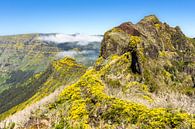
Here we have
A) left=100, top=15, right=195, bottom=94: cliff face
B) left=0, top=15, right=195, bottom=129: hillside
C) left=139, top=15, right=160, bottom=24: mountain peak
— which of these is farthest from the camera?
left=139, top=15, right=160, bottom=24: mountain peak

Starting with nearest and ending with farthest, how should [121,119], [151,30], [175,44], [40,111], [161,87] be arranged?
[121,119], [40,111], [161,87], [151,30], [175,44]

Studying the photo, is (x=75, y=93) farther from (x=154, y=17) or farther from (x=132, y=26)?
(x=154, y=17)

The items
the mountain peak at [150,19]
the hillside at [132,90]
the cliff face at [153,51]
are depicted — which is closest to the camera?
the hillside at [132,90]

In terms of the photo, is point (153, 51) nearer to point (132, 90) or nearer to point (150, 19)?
point (150, 19)

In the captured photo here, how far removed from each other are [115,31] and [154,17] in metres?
45.8

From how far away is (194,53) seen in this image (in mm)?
184750

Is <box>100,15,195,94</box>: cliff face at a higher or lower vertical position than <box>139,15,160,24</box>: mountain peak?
lower

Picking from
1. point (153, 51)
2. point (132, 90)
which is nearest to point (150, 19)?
point (153, 51)

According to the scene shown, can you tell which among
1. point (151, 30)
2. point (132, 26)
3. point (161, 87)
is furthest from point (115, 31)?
point (161, 87)

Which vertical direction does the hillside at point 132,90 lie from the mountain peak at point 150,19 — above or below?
below

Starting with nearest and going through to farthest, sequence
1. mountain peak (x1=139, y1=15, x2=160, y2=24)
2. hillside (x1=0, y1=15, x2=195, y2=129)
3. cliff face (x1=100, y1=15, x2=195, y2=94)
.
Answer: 1. hillside (x1=0, y1=15, x2=195, y2=129)
2. cliff face (x1=100, y1=15, x2=195, y2=94)
3. mountain peak (x1=139, y1=15, x2=160, y2=24)

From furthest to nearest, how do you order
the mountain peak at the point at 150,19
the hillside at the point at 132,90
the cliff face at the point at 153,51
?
the mountain peak at the point at 150,19, the cliff face at the point at 153,51, the hillside at the point at 132,90

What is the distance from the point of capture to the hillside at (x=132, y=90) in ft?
236

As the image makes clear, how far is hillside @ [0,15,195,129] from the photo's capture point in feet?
236
